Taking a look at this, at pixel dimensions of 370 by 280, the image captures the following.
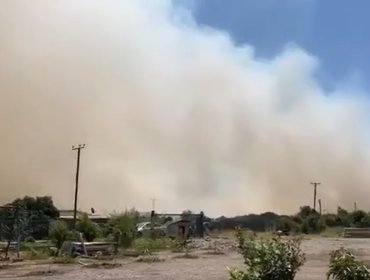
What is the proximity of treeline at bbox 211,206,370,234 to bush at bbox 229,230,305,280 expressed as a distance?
63132 mm

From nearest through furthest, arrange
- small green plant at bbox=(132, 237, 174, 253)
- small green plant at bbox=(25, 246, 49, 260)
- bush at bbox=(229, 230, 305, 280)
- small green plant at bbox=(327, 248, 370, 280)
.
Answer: small green plant at bbox=(327, 248, 370, 280)
bush at bbox=(229, 230, 305, 280)
small green plant at bbox=(25, 246, 49, 260)
small green plant at bbox=(132, 237, 174, 253)

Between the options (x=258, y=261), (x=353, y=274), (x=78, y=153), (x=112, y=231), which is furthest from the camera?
(x=78, y=153)

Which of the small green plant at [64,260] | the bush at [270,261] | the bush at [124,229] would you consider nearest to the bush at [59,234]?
the bush at [124,229]

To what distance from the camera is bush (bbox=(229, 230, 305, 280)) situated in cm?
995

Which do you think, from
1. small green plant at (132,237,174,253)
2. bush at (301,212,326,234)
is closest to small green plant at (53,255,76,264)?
small green plant at (132,237,174,253)

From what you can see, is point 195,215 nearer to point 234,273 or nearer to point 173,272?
point 173,272

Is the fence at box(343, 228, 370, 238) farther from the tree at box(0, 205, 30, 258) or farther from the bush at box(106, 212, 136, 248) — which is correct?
the tree at box(0, 205, 30, 258)

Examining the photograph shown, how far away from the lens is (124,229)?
38219 mm

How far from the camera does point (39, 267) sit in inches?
1025

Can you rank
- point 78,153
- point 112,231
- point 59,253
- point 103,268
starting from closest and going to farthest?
point 103,268
point 59,253
point 112,231
point 78,153

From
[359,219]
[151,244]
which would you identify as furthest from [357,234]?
[359,219]

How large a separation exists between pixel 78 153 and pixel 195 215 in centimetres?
1224

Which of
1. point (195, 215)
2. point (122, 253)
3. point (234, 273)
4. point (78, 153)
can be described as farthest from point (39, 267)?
point (195, 215)

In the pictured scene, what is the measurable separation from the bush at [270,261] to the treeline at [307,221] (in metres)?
63.1
